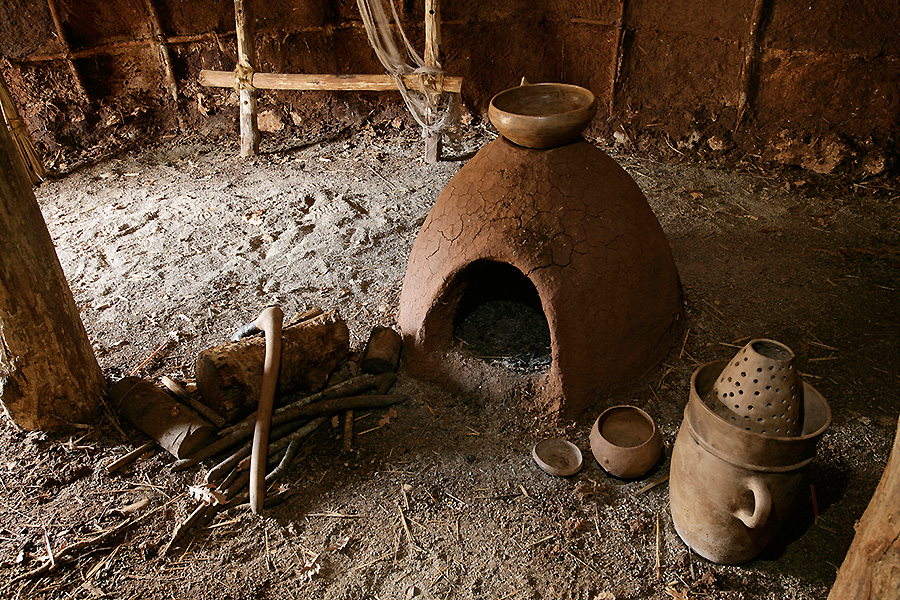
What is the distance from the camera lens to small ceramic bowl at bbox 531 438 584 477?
9.98 feet

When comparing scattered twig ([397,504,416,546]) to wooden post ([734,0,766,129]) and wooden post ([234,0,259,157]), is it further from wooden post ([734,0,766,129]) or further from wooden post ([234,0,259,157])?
wooden post ([734,0,766,129])

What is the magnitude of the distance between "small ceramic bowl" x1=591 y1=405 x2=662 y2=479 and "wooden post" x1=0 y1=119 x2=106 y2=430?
2.74 m

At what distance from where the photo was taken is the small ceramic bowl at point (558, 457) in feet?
9.98

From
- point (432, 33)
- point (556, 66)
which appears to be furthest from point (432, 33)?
point (556, 66)

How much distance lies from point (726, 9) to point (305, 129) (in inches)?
182

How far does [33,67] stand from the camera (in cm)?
634

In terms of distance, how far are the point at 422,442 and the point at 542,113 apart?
1848mm

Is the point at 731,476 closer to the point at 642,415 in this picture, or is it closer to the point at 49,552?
the point at 642,415

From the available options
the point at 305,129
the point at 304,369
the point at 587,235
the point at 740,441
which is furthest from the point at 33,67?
the point at 740,441

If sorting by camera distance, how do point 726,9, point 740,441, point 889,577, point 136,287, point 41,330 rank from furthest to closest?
point 726,9 < point 136,287 < point 41,330 < point 740,441 < point 889,577

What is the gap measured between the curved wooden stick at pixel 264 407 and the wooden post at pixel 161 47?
477 centimetres

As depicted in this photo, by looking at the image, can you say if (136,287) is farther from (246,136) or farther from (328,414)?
(246,136)

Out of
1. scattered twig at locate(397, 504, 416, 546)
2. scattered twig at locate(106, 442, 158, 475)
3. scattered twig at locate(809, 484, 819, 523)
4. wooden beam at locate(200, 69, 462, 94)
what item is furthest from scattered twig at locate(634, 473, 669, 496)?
wooden beam at locate(200, 69, 462, 94)

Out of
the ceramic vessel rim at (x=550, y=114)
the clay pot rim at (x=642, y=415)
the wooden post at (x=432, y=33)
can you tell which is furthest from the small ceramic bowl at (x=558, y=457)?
the wooden post at (x=432, y=33)
